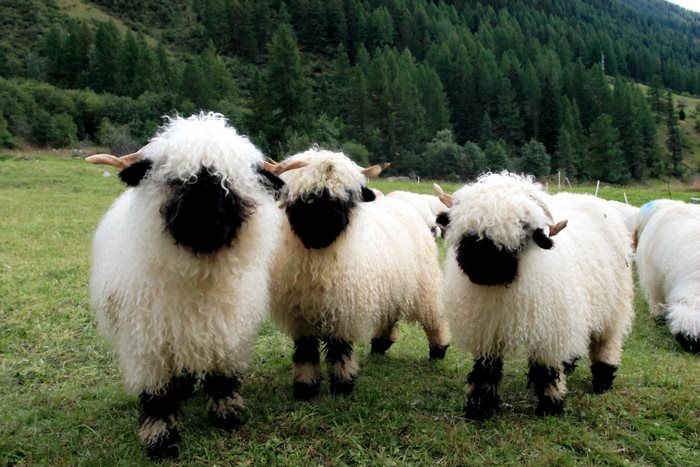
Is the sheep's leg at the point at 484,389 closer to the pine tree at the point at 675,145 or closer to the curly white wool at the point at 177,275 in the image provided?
the curly white wool at the point at 177,275

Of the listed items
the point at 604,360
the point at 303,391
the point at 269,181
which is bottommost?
the point at 303,391

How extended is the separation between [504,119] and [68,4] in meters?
84.9

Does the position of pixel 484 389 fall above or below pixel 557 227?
below

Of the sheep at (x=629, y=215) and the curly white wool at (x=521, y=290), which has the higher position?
the curly white wool at (x=521, y=290)

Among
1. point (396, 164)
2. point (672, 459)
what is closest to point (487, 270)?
point (672, 459)

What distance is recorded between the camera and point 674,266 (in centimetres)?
887

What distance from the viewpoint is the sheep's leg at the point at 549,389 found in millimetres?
4887

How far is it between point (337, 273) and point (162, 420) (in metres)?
2.06

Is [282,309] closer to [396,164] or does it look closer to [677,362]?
[677,362]

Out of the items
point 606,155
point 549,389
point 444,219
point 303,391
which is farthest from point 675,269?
point 606,155

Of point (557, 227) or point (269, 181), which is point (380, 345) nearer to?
point (557, 227)

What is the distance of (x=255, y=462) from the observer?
4.12m

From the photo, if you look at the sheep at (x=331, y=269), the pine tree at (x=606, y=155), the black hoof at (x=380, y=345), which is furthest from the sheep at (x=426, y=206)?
the pine tree at (x=606, y=155)

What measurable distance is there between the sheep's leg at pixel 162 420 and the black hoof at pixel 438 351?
12.1 feet
